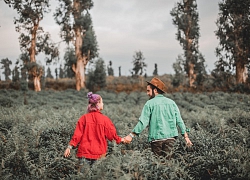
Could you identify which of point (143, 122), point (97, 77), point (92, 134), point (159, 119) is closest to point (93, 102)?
point (92, 134)

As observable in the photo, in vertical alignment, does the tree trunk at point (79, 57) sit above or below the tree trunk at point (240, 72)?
above

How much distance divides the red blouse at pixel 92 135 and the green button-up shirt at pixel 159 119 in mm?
494

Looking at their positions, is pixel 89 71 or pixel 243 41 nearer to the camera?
pixel 243 41

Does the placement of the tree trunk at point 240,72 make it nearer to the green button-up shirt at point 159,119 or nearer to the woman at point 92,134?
the green button-up shirt at point 159,119

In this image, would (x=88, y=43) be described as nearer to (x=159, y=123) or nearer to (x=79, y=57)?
(x=79, y=57)

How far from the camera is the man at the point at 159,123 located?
152 inches

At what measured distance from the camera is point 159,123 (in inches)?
153

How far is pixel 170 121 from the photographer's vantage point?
398cm

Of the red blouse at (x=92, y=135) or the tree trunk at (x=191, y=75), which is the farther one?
the tree trunk at (x=191, y=75)

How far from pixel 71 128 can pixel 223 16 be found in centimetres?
2458

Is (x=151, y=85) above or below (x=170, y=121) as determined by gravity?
above

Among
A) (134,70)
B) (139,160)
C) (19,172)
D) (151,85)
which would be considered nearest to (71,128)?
(19,172)

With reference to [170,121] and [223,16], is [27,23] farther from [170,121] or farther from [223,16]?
[170,121]

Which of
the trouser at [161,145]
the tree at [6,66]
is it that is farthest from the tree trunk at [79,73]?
the tree at [6,66]
